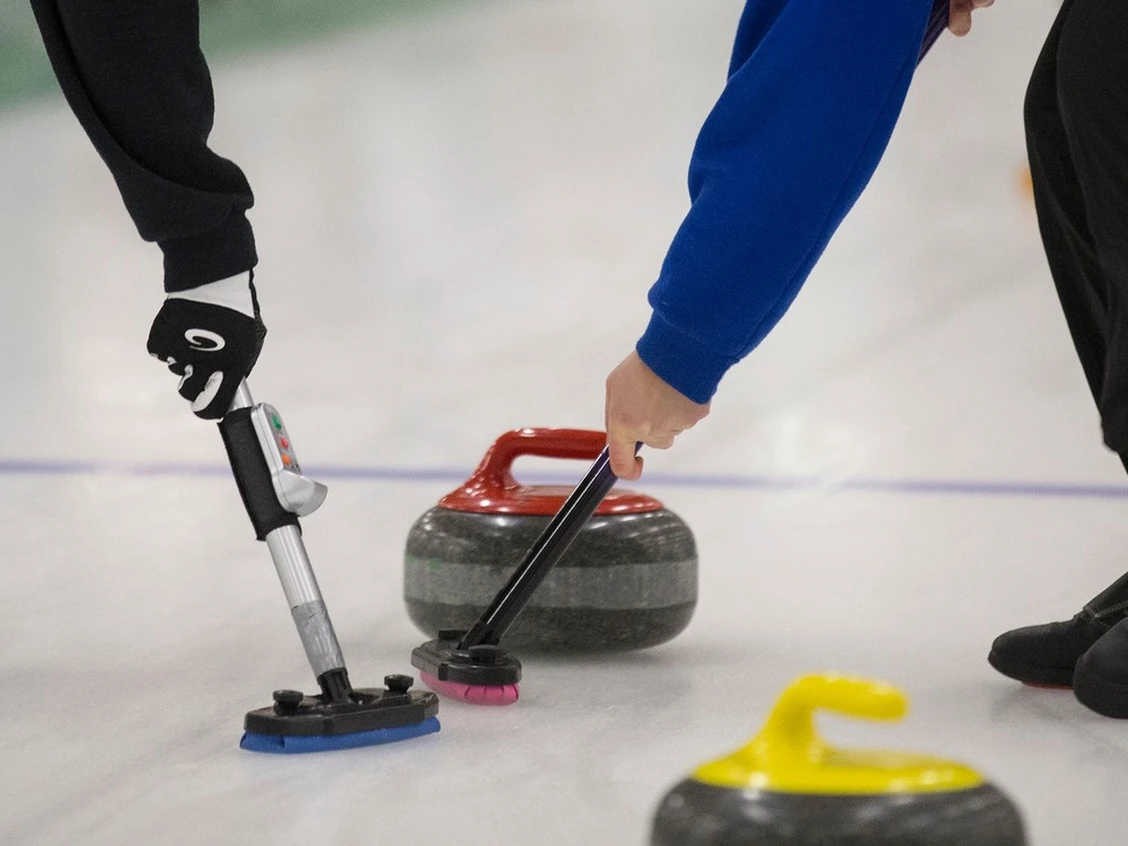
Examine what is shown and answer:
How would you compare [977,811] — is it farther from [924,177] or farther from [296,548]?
[924,177]

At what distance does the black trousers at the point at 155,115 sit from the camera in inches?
41.4

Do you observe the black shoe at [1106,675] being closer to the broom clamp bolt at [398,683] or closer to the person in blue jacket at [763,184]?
the person in blue jacket at [763,184]

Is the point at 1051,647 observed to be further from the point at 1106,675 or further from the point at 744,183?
the point at 744,183

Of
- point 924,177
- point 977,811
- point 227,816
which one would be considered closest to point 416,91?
point 924,177

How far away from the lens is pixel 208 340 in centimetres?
110

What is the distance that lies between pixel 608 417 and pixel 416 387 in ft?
6.35

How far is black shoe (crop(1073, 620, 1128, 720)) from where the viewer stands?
1191 millimetres

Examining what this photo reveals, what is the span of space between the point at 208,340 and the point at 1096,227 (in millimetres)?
702

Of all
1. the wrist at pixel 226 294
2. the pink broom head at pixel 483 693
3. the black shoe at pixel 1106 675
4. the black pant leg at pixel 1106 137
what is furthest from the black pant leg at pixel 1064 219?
the wrist at pixel 226 294

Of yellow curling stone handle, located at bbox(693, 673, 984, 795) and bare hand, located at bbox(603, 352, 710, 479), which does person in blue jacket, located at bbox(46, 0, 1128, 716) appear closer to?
bare hand, located at bbox(603, 352, 710, 479)

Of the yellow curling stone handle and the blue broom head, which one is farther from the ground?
the yellow curling stone handle

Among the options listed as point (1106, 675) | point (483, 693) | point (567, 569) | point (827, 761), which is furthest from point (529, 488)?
point (827, 761)

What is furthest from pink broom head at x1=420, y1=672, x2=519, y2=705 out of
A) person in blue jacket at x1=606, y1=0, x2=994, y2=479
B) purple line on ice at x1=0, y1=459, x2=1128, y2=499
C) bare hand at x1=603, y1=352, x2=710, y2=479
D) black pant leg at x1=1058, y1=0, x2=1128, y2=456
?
purple line on ice at x1=0, y1=459, x2=1128, y2=499

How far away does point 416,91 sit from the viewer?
4.74 meters
